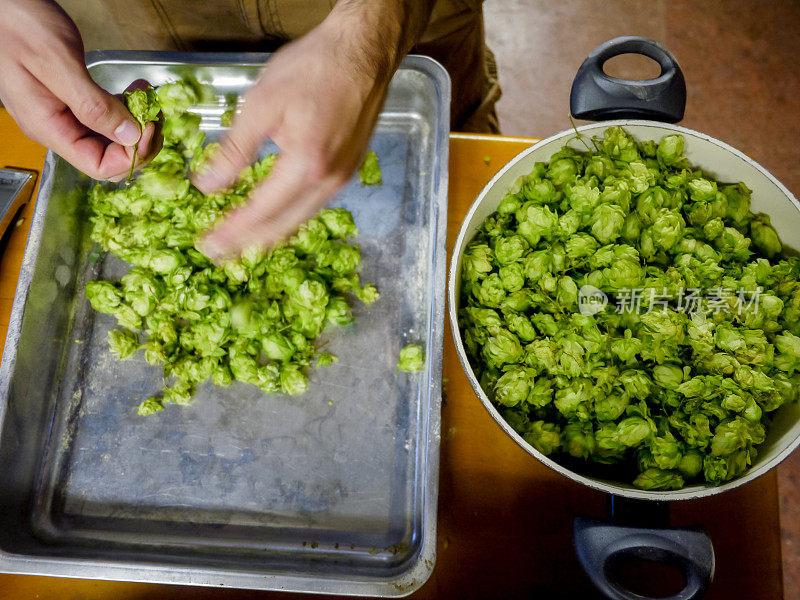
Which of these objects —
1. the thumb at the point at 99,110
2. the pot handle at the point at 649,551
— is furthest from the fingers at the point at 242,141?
the pot handle at the point at 649,551

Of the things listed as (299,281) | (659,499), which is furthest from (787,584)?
(299,281)

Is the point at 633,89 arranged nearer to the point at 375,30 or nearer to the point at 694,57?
the point at 375,30

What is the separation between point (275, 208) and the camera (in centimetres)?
105

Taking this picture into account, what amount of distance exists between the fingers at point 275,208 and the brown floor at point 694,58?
2.22 meters

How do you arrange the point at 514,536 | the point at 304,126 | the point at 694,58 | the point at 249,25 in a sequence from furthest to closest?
the point at 694,58, the point at 249,25, the point at 514,536, the point at 304,126

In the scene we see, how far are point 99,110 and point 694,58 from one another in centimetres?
325

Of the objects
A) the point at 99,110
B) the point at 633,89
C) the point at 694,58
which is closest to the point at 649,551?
the point at 633,89

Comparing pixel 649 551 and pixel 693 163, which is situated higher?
pixel 693 163

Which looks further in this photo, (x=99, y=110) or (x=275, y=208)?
(x=99, y=110)

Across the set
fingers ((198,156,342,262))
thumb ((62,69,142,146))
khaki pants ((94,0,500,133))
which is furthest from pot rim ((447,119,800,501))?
thumb ((62,69,142,146))

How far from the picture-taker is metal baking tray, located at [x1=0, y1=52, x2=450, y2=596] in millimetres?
1393

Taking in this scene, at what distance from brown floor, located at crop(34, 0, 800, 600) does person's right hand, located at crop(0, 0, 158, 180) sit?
2.29m

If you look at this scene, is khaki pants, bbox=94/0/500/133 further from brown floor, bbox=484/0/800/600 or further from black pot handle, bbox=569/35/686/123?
brown floor, bbox=484/0/800/600

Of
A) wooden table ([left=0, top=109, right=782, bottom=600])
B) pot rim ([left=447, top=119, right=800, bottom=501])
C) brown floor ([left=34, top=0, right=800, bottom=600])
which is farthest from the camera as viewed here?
brown floor ([left=34, top=0, right=800, bottom=600])
